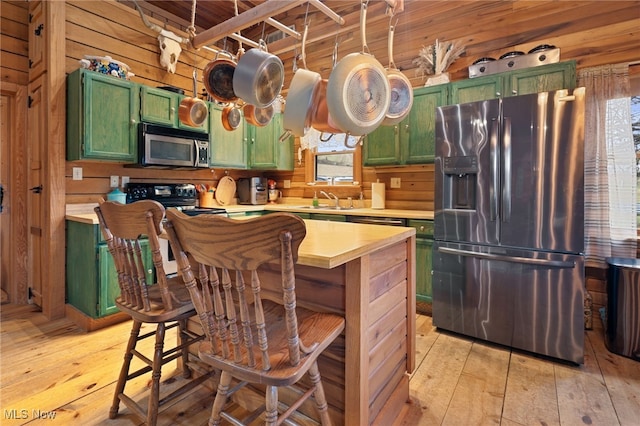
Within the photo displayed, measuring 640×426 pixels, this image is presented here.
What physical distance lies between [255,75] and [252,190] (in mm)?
2759

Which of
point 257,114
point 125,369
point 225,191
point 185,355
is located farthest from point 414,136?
point 125,369

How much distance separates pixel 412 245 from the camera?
5.82 ft

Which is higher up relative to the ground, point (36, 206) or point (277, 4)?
point (277, 4)

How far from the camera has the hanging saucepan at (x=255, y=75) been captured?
1605mm

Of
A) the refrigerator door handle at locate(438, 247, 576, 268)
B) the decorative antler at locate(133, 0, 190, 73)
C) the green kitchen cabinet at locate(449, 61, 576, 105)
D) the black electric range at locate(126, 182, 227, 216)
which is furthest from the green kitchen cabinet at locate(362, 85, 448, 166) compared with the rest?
the decorative antler at locate(133, 0, 190, 73)

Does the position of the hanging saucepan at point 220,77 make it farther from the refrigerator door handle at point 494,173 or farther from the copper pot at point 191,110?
the refrigerator door handle at point 494,173

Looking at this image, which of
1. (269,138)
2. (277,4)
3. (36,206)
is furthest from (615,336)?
(36,206)

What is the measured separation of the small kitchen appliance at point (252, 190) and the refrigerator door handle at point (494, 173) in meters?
2.81

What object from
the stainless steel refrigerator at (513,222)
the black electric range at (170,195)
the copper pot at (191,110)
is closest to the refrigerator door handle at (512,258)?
the stainless steel refrigerator at (513,222)

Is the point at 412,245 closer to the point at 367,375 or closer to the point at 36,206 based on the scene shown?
the point at 367,375

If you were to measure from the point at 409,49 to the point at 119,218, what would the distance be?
3425mm

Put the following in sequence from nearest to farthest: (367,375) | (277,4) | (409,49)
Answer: (367,375) → (277,4) → (409,49)

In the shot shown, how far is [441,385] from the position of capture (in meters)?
1.93

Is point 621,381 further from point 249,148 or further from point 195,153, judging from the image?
point 249,148
